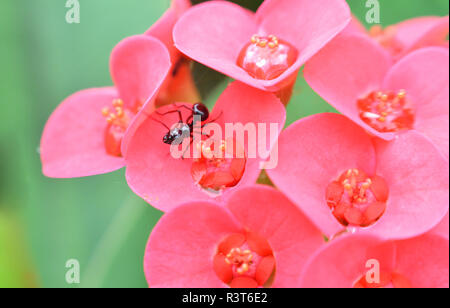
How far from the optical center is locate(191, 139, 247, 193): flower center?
0.64 metres

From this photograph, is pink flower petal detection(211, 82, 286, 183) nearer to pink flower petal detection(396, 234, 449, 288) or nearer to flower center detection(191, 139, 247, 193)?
flower center detection(191, 139, 247, 193)

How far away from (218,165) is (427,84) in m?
0.34

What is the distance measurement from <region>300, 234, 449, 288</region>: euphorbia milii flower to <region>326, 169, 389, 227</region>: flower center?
5 cm

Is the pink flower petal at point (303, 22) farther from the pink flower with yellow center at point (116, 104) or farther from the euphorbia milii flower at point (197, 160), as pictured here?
the pink flower with yellow center at point (116, 104)

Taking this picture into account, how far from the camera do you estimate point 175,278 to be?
23.3 inches

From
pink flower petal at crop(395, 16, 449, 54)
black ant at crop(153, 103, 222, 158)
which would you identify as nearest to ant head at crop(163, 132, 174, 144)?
black ant at crop(153, 103, 222, 158)

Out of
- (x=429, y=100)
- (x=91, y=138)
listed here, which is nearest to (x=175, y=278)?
Answer: (x=91, y=138)

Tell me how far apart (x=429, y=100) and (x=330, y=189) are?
0.75 ft

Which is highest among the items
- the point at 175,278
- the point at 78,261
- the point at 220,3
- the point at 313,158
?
the point at 220,3

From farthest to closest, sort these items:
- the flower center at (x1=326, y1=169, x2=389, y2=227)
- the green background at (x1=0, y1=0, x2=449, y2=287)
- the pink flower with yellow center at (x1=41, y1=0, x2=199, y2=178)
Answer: the green background at (x1=0, y1=0, x2=449, y2=287) → the pink flower with yellow center at (x1=41, y1=0, x2=199, y2=178) → the flower center at (x1=326, y1=169, x2=389, y2=227)

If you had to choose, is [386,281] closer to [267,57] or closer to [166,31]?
[267,57]

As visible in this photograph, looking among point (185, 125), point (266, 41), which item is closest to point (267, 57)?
point (266, 41)

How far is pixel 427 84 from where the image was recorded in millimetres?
710
